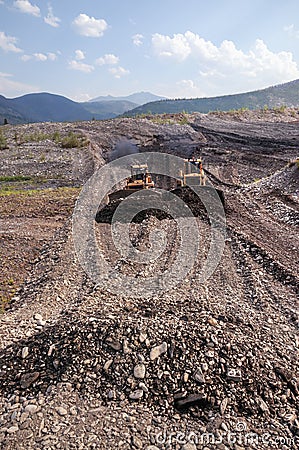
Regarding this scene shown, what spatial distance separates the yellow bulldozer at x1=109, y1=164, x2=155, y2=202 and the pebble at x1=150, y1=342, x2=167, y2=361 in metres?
9.10

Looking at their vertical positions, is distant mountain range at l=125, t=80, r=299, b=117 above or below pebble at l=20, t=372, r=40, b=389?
above

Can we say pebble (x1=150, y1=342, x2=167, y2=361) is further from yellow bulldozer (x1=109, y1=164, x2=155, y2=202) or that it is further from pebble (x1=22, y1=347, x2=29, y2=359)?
yellow bulldozer (x1=109, y1=164, x2=155, y2=202)

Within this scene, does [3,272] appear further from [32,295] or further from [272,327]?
[272,327]

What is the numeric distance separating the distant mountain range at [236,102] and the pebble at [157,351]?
99730mm

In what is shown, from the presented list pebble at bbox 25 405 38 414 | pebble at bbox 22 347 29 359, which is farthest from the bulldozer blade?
pebble at bbox 25 405 38 414

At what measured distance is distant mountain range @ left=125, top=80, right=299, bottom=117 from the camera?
104031 mm

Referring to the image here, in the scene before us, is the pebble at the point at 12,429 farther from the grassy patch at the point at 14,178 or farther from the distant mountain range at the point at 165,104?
the distant mountain range at the point at 165,104

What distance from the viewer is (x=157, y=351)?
4512 mm

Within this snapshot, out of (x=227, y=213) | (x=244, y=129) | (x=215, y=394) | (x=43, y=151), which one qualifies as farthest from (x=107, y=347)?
(x=244, y=129)

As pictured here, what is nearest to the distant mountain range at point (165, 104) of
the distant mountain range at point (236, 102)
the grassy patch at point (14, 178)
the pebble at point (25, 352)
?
the distant mountain range at point (236, 102)

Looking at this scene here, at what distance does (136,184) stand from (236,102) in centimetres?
11116

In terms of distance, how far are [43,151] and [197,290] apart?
2324cm

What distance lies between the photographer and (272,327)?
5758mm

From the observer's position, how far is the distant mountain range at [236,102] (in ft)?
341
